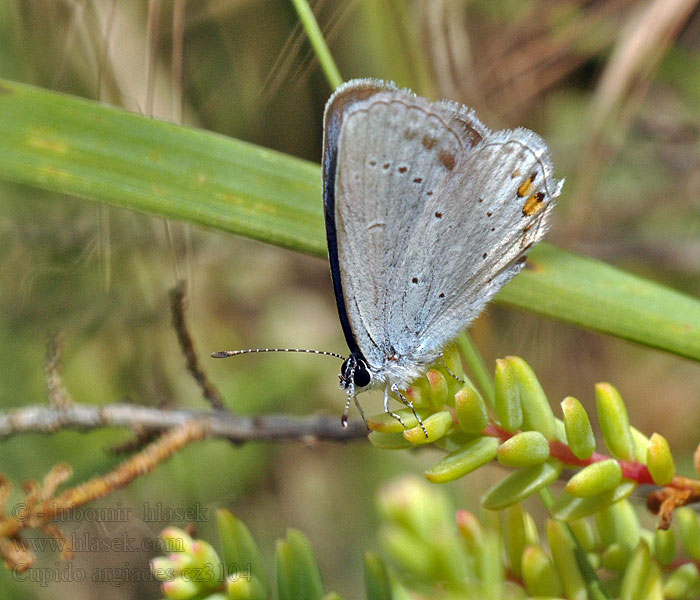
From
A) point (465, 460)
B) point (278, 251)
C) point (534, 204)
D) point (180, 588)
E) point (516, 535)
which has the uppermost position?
point (534, 204)

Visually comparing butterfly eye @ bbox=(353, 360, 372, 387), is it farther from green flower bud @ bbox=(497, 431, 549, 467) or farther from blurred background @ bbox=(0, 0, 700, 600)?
green flower bud @ bbox=(497, 431, 549, 467)

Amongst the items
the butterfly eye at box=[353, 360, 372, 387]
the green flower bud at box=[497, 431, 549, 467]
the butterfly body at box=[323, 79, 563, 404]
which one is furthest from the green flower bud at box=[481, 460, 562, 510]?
the butterfly eye at box=[353, 360, 372, 387]

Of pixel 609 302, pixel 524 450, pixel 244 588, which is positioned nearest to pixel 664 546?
pixel 524 450

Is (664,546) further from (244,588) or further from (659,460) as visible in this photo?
(244,588)

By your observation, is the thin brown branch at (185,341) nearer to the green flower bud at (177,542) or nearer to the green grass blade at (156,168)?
the green grass blade at (156,168)

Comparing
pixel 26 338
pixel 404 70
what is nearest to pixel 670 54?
pixel 404 70

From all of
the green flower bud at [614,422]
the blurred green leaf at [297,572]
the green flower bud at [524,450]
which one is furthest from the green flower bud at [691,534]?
the blurred green leaf at [297,572]

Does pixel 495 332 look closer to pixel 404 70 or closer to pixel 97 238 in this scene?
pixel 404 70
